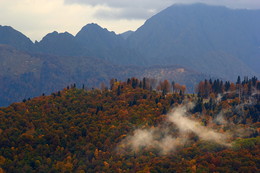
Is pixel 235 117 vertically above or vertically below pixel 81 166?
above

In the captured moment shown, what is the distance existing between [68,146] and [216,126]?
7542 cm

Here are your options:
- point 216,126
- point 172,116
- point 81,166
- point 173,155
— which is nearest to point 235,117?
point 216,126

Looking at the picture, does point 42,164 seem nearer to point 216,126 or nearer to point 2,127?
point 2,127

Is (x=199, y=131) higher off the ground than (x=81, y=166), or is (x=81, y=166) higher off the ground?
(x=199, y=131)

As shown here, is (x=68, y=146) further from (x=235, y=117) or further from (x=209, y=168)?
(x=235, y=117)

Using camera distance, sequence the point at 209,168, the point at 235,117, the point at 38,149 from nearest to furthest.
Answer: the point at 209,168 < the point at 38,149 < the point at 235,117

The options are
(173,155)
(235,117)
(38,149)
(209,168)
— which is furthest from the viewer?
(235,117)

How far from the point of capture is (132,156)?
166000 mm

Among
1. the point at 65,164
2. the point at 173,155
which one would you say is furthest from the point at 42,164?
the point at 173,155

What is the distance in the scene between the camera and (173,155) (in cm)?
15625

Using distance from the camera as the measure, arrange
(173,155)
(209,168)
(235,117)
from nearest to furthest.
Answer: (209,168), (173,155), (235,117)

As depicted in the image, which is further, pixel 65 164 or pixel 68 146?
pixel 68 146

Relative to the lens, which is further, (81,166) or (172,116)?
(172,116)

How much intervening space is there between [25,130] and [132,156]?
211 feet
